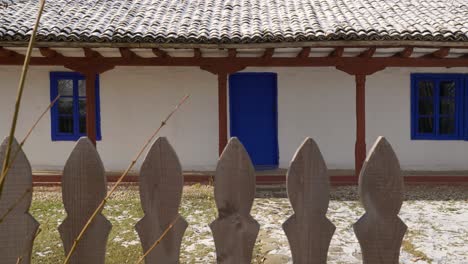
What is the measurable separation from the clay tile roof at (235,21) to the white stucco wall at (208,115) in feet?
4.16

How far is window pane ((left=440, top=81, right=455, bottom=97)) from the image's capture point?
927 centimetres

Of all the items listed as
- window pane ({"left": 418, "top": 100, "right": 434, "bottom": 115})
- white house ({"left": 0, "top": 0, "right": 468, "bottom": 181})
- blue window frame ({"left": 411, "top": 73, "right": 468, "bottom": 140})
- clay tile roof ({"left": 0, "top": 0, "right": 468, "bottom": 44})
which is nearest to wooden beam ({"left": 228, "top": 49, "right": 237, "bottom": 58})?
clay tile roof ({"left": 0, "top": 0, "right": 468, "bottom": 44})

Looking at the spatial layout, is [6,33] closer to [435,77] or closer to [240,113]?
[240,113]

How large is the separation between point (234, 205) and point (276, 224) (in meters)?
3.92

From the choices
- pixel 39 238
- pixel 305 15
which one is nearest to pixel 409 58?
pixel 305 15

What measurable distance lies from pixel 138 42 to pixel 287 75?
3.65 metres

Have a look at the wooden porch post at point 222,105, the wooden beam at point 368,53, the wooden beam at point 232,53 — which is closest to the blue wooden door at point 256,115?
the wooden porch post at point 222,105

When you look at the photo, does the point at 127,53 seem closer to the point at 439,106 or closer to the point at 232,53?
the point at 232,53

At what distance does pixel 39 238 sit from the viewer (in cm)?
475

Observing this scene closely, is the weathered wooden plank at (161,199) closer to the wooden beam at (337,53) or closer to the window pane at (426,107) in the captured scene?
the wooden beam at (337,53)

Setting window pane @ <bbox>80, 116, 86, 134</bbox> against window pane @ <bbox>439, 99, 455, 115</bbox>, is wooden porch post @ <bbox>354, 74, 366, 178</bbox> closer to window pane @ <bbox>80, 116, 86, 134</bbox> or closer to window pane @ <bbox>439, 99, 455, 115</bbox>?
window pane @ <bbox>439, 99, 455, 115</bbox>

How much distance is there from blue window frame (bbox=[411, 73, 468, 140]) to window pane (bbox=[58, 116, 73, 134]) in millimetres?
7857

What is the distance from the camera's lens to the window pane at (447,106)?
366 inches

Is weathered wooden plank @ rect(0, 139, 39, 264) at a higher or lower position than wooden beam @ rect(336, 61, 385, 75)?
lower
